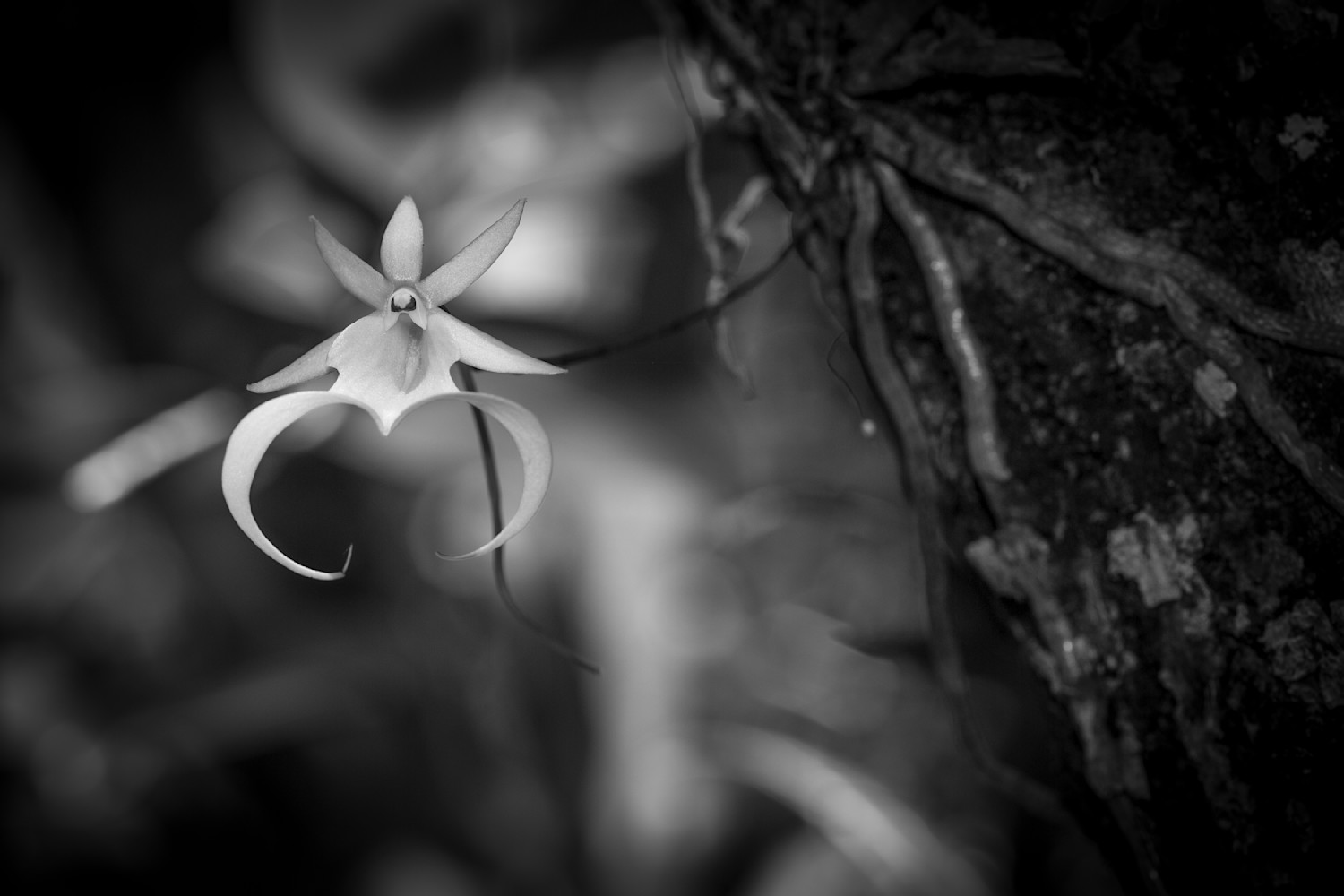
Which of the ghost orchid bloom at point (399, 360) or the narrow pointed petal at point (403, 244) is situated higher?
the narrow pointed petal at point (403, 244)

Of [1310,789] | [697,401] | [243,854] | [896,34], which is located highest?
→ [697,401]

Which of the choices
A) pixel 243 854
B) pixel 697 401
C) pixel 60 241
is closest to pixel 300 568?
pixel 697 401

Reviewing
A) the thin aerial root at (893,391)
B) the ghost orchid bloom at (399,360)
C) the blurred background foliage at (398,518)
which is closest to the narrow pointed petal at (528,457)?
the ghost orchid bloom at (399,360)

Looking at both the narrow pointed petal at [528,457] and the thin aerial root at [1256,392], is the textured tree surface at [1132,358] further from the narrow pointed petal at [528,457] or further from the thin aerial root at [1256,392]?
the narrow pointed petal at [528,457]

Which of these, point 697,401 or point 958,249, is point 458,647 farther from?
point 958,249

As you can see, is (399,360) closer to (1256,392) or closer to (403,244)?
(403,244)

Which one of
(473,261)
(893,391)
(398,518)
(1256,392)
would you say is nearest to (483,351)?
(473,261)

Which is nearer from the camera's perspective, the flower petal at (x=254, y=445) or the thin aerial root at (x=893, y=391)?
the flower petal at (x=254, y=445)
